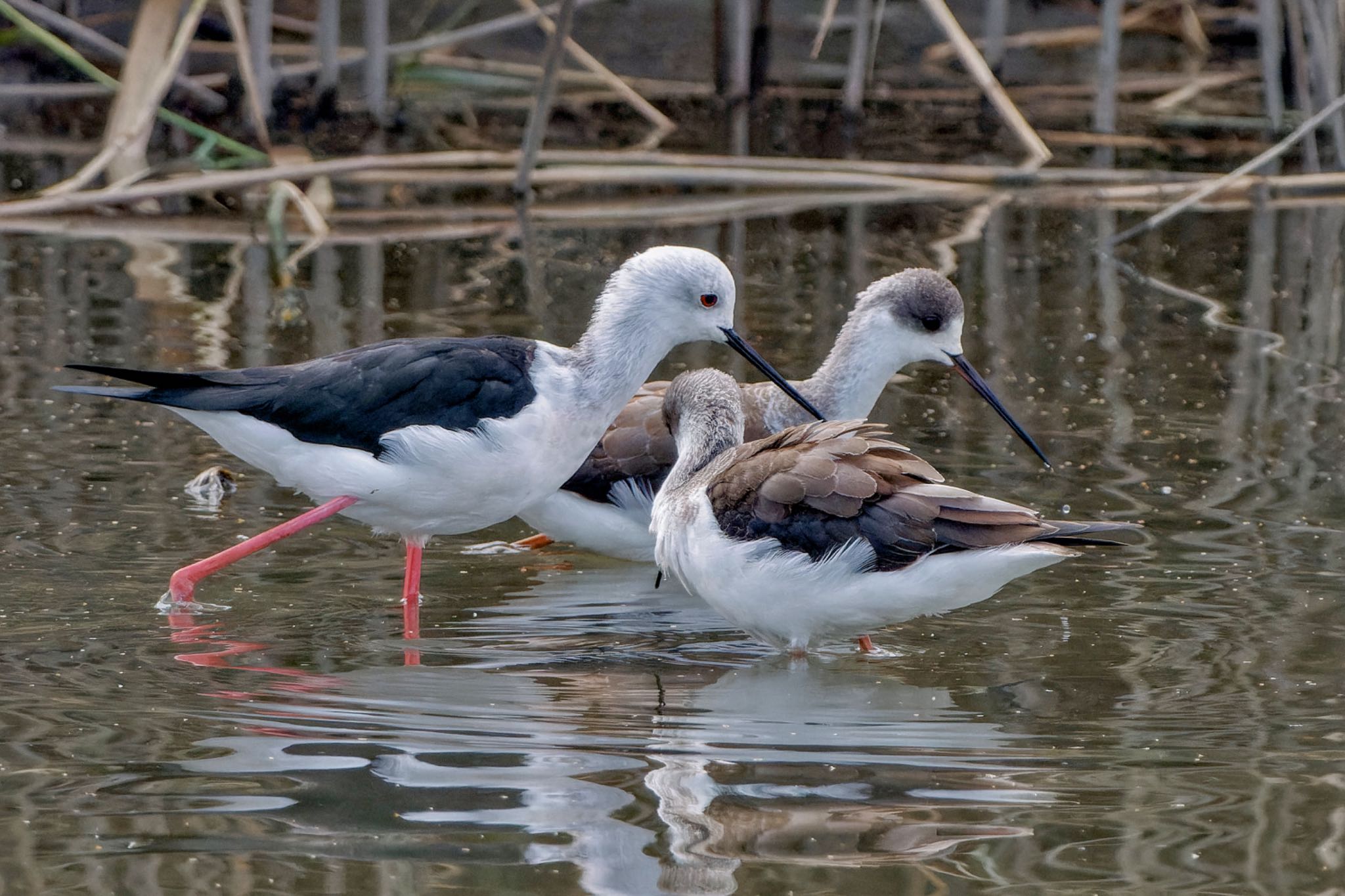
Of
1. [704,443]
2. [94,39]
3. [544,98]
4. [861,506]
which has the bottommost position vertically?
[861,506]

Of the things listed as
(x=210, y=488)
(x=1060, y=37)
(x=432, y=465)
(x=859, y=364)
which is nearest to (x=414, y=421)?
(x=432, y=465)

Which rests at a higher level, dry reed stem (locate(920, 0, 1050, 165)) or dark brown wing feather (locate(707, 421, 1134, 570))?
dry reed stem (locate(920, 0, 1050, 165))

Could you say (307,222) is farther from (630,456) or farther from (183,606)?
(183,606)

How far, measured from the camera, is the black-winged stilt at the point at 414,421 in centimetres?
616

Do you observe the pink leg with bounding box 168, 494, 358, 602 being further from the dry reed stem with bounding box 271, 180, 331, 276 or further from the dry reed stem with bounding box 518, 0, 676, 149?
the dry reed stem with bounding box 518, 0, 676, 149

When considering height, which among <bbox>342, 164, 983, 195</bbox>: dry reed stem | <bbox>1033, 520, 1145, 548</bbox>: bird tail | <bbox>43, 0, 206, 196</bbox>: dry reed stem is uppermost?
<bbox>43, 0, 206, 196</bbox>: dry reed stem

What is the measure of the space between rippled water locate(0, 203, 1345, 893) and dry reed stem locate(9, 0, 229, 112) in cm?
364

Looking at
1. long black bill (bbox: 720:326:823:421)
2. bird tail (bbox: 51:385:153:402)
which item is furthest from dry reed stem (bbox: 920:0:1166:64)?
bird tail (bbox: 51:385:153:402)

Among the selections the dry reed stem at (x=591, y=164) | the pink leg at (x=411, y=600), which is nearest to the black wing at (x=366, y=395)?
the pink leg at (x=411, y=600)

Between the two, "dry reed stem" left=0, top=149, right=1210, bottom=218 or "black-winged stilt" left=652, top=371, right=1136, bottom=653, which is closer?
"black-winged stilt" left=652, top=371, right=1136, bottom=653

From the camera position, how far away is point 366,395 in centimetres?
628

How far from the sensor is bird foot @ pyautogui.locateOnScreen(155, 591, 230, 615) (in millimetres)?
5965

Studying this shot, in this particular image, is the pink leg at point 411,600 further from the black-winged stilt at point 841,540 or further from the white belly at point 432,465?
the black-winged stilt at point 841,540

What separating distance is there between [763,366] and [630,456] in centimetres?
63
